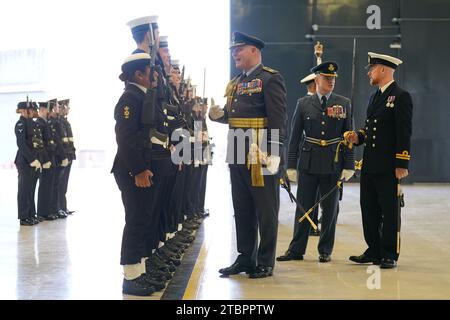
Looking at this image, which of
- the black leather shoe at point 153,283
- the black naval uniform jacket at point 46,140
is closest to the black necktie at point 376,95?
the black leather shoe at point 153,283

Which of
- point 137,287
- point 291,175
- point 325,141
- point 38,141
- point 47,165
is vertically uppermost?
point 325,141

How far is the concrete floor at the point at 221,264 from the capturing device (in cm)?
421

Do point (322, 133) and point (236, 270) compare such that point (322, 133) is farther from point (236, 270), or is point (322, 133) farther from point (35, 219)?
point (35, 219)

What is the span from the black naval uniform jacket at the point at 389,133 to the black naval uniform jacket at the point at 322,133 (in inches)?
11.3

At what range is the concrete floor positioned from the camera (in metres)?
4.21

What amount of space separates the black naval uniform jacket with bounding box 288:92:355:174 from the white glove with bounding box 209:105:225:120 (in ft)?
3.19

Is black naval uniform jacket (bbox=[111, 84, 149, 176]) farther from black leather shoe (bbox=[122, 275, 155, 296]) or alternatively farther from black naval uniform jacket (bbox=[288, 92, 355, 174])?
black naval uniform jacket (bbox=[288, 92, 355, 174])

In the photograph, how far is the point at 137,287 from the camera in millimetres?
4066

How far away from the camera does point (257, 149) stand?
452 cm

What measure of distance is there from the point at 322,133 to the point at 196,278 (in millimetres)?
1655

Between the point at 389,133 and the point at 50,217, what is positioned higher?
the point at 389,133

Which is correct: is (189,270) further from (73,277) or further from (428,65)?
(428,65)

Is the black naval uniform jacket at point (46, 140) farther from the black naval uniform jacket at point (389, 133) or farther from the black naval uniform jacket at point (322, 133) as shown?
the black naval uniform jacket at point (389, 133)

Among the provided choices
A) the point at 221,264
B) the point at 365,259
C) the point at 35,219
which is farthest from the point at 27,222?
the point at 365,259
